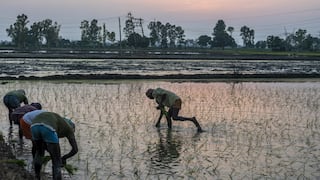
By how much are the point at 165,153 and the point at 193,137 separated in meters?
1.53

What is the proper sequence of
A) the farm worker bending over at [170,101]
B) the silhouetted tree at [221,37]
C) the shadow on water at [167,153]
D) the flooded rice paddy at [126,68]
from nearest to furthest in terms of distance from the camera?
the shadow on water at [167,153] → the farm worker bending over at [170,101] → the flooded rice paddy at [126,68] → the silhouetted tree at [221,37]

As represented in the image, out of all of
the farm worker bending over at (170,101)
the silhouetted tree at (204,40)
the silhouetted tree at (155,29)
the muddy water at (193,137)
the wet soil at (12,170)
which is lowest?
the muddy water at (193,137)

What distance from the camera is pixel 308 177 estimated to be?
675 cm

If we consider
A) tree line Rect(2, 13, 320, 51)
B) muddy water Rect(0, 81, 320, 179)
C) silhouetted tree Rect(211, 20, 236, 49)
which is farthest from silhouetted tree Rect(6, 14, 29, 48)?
muddy water Rect(0, 81, 320, 179)

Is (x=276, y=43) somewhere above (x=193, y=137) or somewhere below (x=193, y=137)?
above

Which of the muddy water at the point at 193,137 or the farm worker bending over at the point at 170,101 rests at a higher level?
the farm worker bending over at the point at 170,101

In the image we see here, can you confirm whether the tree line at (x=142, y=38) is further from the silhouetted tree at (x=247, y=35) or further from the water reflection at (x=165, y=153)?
the water reflection at (x=165, y=153)

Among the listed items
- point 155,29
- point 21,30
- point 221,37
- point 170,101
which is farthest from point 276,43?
point 170,101

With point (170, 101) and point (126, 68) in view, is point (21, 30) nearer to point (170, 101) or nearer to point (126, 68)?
point (126, 68)

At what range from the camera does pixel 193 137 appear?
954 cm

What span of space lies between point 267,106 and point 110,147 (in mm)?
7098

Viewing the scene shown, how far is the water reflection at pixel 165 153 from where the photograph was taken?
7.12 m

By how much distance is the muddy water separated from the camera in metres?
7.07

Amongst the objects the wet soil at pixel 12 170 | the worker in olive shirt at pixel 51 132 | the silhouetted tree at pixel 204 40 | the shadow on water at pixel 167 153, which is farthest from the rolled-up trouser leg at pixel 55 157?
the silhouetted tree at pixel 204 40
